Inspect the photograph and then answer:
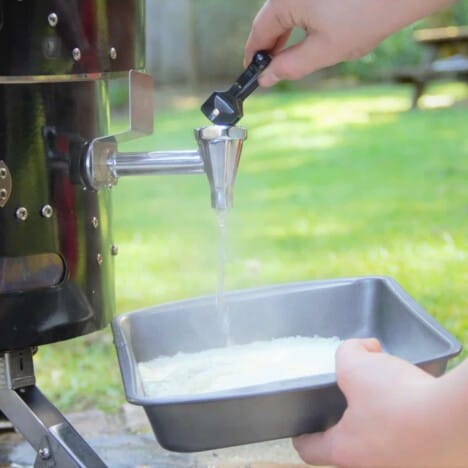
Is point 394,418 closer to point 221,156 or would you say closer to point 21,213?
point 221,156

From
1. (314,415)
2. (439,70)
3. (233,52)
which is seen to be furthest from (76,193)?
(233,52)

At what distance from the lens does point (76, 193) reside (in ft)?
3.94

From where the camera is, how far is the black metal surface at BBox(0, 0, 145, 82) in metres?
1.09

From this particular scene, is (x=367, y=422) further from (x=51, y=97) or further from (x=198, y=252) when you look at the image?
(x=198, y=252)

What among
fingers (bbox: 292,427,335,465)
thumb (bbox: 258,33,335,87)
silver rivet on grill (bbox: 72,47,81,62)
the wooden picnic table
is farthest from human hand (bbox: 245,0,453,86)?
the wooden picnic table

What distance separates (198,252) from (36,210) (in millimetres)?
1947

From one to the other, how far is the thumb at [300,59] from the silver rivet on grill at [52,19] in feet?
0.95

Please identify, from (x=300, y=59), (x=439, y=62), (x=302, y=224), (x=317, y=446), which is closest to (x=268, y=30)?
(x=300, y=59)

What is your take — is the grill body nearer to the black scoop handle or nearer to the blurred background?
the black scoop handle

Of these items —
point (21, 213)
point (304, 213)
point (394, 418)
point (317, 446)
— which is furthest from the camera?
point (304, 213)

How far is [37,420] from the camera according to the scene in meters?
1.21

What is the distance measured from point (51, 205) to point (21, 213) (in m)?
0.04

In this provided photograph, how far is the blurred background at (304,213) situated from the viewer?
2361mm

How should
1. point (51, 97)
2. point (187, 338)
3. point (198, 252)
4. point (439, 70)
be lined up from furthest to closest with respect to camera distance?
point (439, 70), point (198, 252), point (187, 338), point (51, 97)
